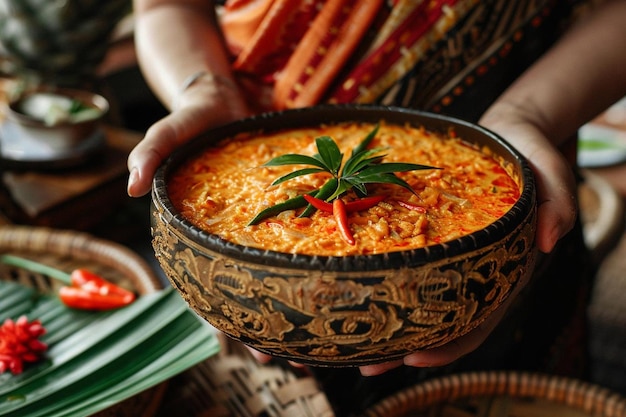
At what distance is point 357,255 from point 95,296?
3.68 feet

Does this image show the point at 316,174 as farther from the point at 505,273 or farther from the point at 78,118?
the point at 78,118

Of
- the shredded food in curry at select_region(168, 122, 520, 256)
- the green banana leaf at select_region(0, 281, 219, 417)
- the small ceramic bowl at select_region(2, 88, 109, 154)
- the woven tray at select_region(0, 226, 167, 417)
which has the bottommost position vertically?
the small ceramic bowl at select_region(2, 88, 109, 154)

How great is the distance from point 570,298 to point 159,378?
1281 mm

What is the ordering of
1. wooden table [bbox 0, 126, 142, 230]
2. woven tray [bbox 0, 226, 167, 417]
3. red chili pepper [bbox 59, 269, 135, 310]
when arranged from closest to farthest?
red chili pepper [bbox 59, 269, 135, 310] → woven tray [bbox 0, 226, 167, 417] → wooden table [bbox 0, 126, 142, 230]

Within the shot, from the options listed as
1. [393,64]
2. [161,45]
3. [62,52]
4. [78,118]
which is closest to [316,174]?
[393,64]

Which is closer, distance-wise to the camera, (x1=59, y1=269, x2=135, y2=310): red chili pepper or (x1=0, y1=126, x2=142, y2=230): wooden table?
(x1=59, y1=269, x2=135, y2=310): red chili pepper

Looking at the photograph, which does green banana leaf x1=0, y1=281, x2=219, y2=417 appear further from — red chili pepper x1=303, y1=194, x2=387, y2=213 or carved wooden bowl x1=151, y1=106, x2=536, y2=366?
red chili pepper x1=303, y1=194, x2=387, y2=213

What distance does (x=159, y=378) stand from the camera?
1514 mm

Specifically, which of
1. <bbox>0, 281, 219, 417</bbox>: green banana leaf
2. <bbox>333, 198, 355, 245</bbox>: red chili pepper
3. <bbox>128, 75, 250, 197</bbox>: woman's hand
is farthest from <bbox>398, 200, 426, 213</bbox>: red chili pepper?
<bbox>0, 281, 219, 417</bbox>: green banana leaf

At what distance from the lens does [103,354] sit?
166 centimetres

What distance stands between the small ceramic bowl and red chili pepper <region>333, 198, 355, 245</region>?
2.03 m

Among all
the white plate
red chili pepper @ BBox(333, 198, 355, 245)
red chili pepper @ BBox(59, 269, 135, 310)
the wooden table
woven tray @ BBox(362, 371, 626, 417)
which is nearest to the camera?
red chili pepper @ BBox(333, 198, 355, 245)

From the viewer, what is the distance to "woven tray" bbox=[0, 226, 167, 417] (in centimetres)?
205

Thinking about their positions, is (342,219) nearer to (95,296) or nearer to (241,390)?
(241,390)
